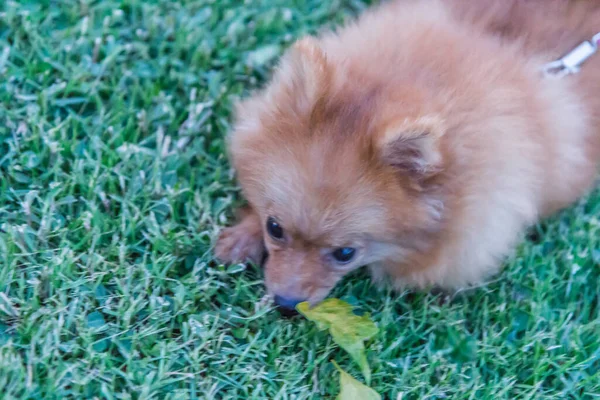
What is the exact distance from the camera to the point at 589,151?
11.1ft

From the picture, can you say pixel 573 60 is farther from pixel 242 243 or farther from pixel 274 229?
pixel 242 243

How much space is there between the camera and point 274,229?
295cm

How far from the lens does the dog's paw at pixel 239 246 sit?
127 inches

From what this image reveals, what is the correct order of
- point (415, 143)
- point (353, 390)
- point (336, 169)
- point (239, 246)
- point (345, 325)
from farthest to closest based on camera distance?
point (239, 246) < point (345, 325) < point (353, 390) < point (336, 169) < point (415, 143)

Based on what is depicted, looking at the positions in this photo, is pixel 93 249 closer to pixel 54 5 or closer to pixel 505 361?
pixel 54 5

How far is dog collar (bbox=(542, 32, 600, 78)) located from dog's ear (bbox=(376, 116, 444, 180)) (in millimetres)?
Answer: 935

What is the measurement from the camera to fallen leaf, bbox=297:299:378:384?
292 centimetres

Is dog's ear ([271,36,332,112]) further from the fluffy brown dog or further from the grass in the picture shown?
the grass

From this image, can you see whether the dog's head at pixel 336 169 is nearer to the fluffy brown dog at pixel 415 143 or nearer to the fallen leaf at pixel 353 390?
the fluffy brown dog at pixel 415 143

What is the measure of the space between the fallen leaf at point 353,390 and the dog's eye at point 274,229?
2.03 ft

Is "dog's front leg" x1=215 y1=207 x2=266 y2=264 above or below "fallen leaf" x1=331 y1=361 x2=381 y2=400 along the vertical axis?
above

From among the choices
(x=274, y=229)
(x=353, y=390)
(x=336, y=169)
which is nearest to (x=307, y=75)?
(x=336, y=169)

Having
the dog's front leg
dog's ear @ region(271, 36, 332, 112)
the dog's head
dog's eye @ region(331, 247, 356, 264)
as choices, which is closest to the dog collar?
the dog's head

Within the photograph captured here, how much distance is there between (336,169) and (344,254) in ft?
1.43
